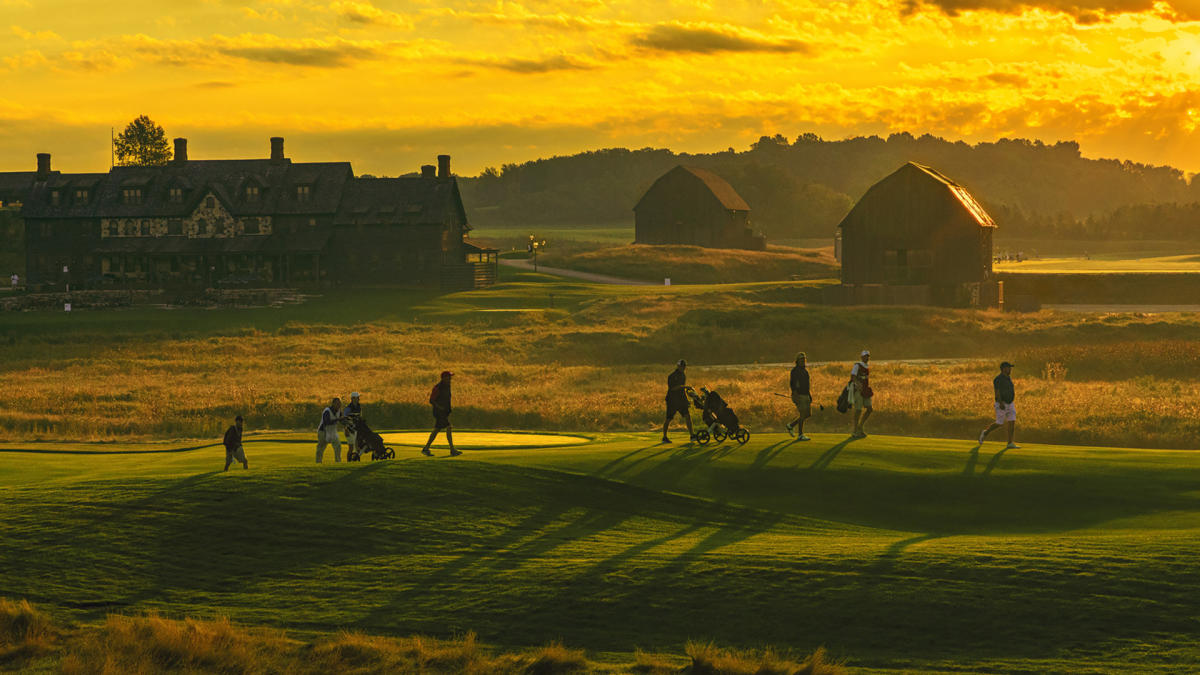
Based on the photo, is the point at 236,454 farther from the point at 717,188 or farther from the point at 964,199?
the point at 717,188

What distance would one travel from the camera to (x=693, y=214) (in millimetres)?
127125

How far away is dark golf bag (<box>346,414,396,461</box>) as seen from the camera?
23797 millimetres

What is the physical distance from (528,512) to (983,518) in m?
8.33

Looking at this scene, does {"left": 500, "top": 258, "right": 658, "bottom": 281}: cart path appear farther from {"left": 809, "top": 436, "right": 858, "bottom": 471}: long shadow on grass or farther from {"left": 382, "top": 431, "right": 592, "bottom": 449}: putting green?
{"left": 809, "top": 436, "right": 858, "bottom": 471}: long shadow on grass

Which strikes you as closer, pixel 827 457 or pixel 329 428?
pixel 329 428

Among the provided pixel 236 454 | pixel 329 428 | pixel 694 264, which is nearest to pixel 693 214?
pixel 694 264

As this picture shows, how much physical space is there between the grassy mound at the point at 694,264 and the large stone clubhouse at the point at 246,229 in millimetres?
20014

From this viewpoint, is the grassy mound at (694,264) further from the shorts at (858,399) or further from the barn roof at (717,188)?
the shorts at (858,399)

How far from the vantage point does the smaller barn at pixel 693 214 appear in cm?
12588

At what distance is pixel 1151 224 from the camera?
15500 cm

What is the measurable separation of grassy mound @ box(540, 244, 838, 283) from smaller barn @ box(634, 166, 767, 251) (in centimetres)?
736

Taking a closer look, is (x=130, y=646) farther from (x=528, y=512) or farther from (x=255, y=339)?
(x=255, y=339)

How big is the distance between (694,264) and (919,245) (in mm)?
30529

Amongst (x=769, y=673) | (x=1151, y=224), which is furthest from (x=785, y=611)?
(x=1151, y=224)
